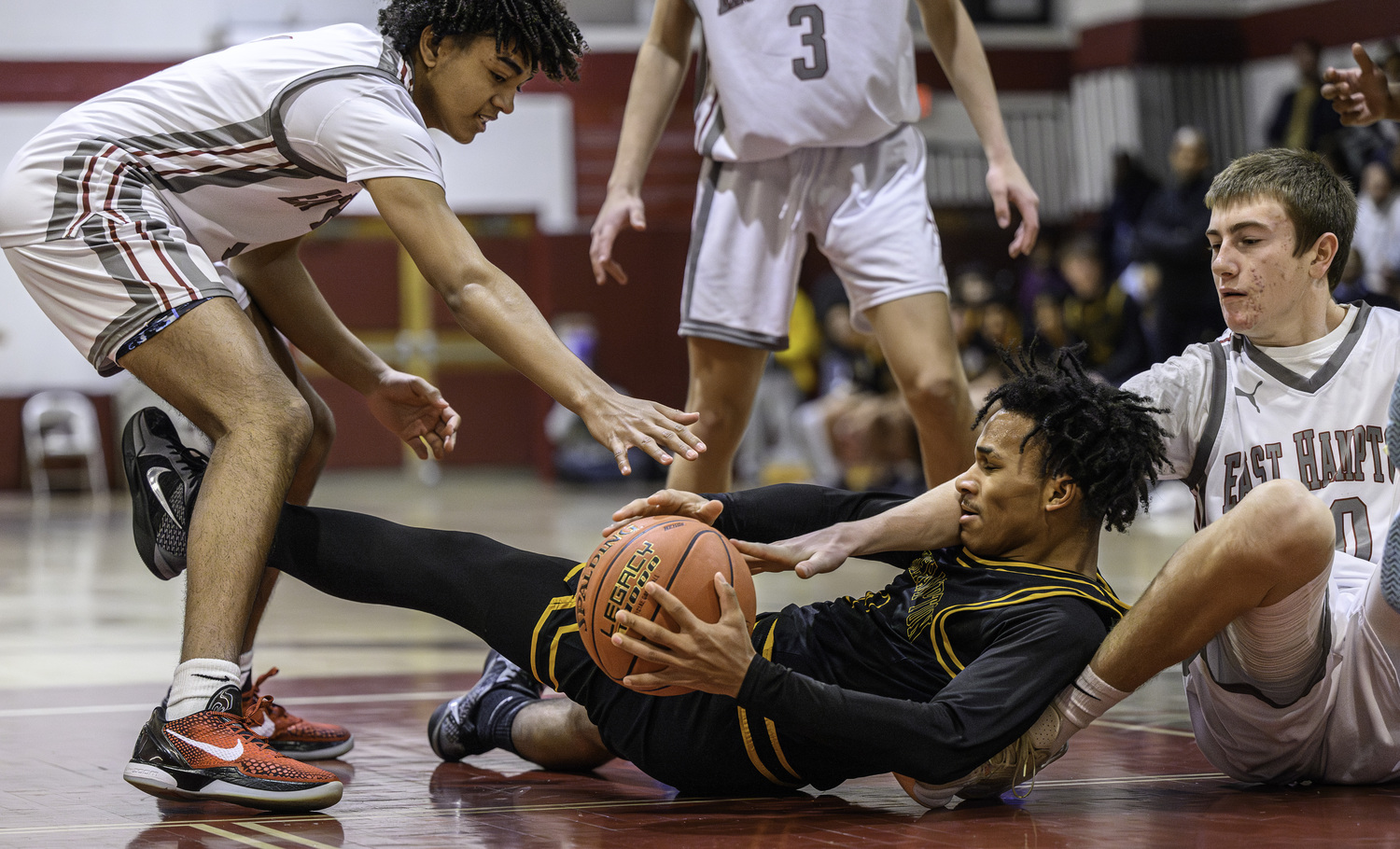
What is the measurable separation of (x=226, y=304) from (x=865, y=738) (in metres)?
1.47

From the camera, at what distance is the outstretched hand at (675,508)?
9.32ft

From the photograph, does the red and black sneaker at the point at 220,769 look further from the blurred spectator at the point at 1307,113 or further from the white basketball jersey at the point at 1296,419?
the blurred spectator at the point at 1307,113

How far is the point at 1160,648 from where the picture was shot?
2.72 metres

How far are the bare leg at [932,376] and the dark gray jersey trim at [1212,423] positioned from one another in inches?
37.1

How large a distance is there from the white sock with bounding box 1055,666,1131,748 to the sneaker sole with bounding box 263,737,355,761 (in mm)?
1635

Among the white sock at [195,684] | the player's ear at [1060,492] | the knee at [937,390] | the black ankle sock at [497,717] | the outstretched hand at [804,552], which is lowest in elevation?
the black ankle sock at [497,717]

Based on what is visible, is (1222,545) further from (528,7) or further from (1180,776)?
(528,7)

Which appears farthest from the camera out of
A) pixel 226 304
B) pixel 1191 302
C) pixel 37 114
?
pixel 37 114

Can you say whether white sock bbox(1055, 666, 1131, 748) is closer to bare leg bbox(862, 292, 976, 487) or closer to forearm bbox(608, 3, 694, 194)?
bare leg bbox(862, 292, 976, 487)

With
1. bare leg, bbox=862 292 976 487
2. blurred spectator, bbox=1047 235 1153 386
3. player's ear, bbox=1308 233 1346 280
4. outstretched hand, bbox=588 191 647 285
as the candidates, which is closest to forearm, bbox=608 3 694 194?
outstretched hand, bbox=588 191 647 285

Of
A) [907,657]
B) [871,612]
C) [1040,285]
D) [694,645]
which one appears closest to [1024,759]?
[907,657]

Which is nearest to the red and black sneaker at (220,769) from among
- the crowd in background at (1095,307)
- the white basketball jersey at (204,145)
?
the white basketball jersey at (204,145)

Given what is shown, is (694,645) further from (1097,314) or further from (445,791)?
(1097,314)

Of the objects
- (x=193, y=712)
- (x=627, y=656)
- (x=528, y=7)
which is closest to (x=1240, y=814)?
(x=627, y=656)
